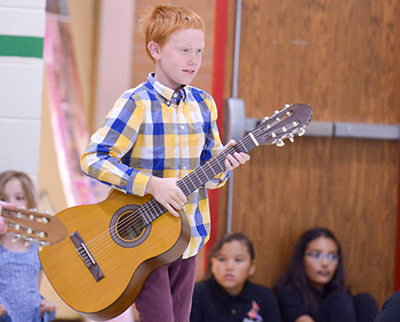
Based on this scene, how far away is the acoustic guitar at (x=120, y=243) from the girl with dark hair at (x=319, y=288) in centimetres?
112

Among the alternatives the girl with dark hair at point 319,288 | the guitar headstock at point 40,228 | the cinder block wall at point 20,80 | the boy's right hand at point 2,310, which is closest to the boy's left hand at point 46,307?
the boy's right hand at point 2,310

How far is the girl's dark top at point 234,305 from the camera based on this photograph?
7.62 ft

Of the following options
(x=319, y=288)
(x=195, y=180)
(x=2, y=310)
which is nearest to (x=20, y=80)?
(x=2, y=310)

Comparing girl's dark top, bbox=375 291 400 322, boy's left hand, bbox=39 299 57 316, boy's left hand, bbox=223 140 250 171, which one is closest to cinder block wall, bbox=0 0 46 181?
boy's left hand, bbox=39 299 57 316

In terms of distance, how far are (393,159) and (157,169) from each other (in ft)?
5.01

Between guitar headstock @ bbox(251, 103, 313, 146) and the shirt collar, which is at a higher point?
the shirt collar

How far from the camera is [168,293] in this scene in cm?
141

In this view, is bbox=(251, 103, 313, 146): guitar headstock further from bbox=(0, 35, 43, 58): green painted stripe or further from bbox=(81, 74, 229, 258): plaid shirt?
bbox=(0, 35, 43, 58): green painted stripe

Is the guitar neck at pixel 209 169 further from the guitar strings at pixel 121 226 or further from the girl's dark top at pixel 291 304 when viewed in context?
the girl's dark top at pixel 291 304

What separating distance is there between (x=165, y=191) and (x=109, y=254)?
230mm

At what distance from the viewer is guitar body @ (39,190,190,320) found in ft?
4.56

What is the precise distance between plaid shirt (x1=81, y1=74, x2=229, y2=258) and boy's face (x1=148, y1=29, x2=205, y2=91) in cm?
5

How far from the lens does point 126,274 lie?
1.40 meters

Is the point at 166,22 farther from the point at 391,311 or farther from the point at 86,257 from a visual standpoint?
the point at 391,311
